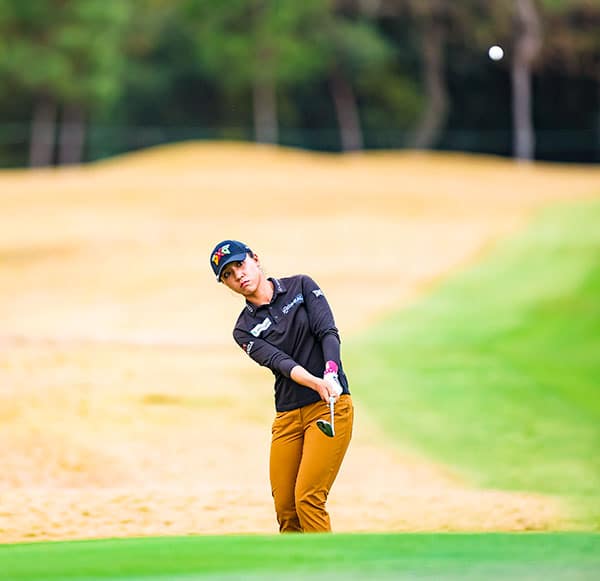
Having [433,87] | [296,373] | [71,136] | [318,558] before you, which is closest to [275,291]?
[296,373]

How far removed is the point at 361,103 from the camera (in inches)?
2098

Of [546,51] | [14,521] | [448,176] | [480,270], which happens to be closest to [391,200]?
[448,176]

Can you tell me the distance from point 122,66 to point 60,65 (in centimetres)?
705

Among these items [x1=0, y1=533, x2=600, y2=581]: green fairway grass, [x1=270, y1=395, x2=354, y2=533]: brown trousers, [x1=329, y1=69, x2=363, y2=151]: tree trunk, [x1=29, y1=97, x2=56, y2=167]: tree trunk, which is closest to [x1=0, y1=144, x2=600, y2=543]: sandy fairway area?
[x1=270, y1=395, x2=354, y2=533]: brown trousers

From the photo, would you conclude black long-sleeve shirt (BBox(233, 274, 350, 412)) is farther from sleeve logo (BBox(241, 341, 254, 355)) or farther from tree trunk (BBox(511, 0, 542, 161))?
tree trunk (BBox(511, 0, 542, 161))

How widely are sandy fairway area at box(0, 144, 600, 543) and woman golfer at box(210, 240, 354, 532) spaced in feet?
6.06

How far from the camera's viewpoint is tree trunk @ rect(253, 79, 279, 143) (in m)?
49.5

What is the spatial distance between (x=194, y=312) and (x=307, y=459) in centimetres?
1614

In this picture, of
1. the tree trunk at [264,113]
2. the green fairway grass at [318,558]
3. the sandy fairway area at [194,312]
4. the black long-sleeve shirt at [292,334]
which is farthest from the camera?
the tree trunk at [264,113]

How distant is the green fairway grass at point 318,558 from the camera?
4.92m

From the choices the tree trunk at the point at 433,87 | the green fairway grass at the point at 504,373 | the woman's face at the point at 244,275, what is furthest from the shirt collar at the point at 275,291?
the tree trunk at the point at 433,87

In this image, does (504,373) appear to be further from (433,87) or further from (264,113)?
(264,113)

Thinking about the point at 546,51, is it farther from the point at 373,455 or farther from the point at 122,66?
the point at 373,455

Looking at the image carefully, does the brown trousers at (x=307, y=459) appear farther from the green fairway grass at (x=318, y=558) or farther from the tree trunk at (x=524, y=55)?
the tree trunk at (x=524, y=55)
